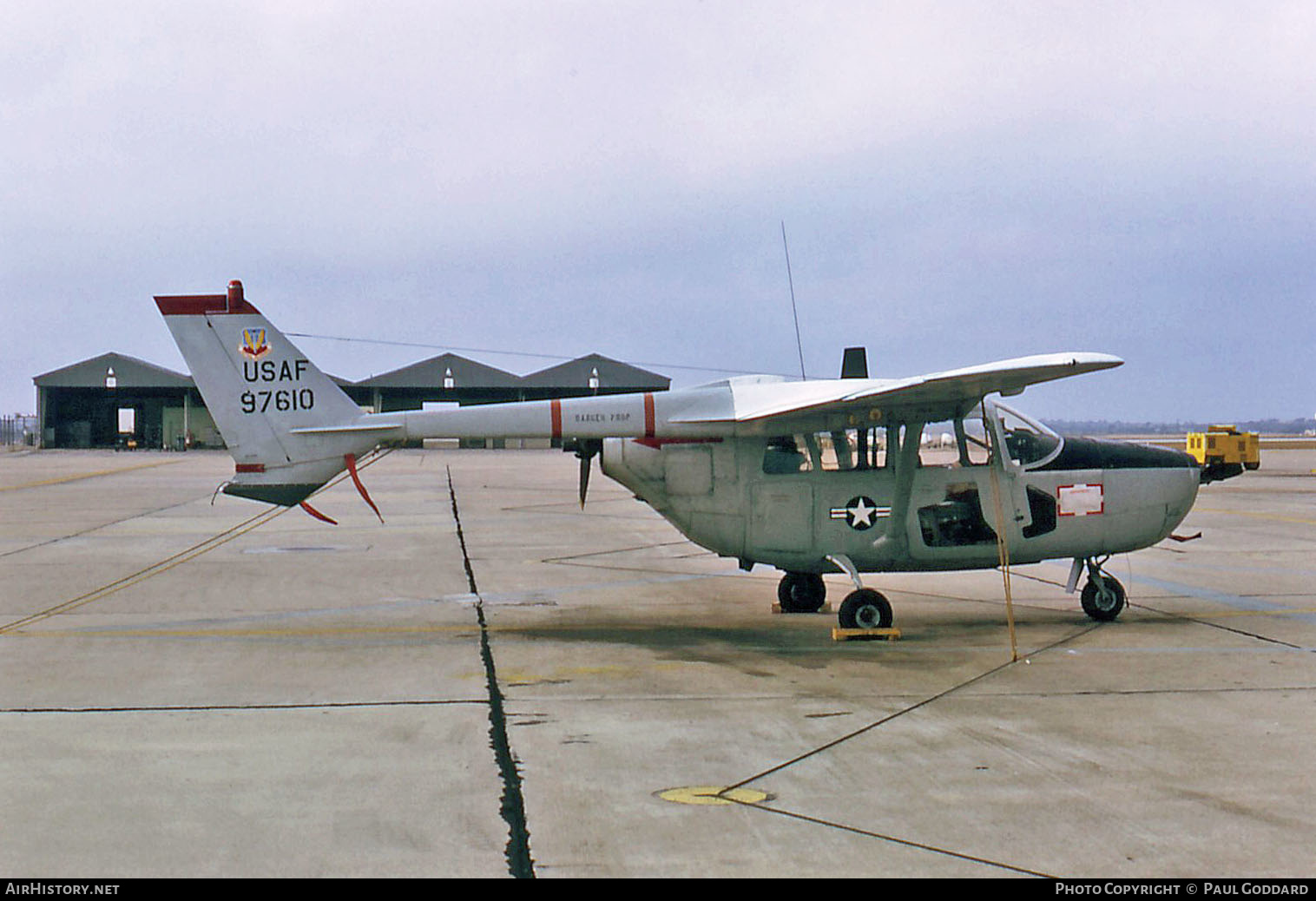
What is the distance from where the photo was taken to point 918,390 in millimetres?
10508

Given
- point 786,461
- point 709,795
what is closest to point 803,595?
point 786,461

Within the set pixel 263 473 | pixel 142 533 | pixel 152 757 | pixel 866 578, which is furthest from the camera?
pixel 142 533

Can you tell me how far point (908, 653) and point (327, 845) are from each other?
237 inches

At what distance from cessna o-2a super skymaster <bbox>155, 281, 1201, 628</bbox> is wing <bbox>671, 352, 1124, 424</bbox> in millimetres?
32

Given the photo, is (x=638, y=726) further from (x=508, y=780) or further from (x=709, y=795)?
(x=709, y=795)

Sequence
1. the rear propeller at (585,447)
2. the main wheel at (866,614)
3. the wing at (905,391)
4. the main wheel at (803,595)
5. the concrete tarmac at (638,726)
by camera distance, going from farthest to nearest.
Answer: the main wheel at (803,595) → the rear propeller at (585,447) → the main wheel at (866,614) → the wing at (905,391) → the concrete tarmac at (638,726)

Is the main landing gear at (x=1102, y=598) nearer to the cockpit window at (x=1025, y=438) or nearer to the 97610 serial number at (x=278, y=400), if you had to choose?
the cockpit window at (x=1025, y=438)

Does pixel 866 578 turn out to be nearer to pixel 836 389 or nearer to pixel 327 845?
pixel 836 389

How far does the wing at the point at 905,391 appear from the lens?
9906 mm

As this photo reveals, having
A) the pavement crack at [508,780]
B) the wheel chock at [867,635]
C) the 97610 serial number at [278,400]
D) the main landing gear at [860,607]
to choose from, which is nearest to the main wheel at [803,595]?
the main landing gear at [860,607]

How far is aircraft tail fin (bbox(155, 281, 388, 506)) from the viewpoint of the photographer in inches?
443

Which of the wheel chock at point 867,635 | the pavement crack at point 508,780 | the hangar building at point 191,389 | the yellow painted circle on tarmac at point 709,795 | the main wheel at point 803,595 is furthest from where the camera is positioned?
the hangar building at point 191,389

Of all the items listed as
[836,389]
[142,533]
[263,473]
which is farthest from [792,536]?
[142,533]

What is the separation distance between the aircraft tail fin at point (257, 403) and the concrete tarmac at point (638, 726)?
1582 mm
